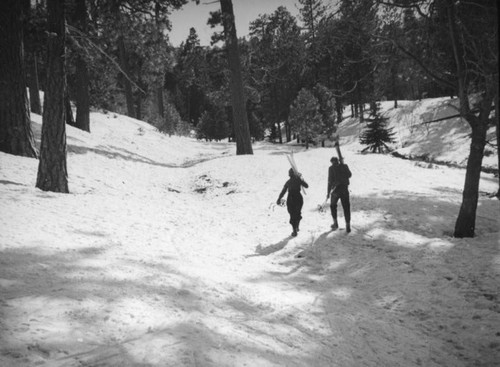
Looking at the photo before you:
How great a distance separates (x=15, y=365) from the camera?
2248 millimetres

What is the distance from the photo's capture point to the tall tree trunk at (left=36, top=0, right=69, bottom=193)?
7527 millimetres

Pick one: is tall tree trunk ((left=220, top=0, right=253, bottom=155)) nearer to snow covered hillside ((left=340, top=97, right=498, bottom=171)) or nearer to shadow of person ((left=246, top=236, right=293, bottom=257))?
shadow of person ((left=246, top=236, right=293, bottom=257))

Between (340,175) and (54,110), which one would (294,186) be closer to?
(340,175)

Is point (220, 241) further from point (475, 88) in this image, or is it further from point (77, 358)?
point (475, 88)

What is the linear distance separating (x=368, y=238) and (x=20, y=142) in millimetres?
10043

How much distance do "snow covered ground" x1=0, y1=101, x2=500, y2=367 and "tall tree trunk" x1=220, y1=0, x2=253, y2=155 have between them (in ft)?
22.6

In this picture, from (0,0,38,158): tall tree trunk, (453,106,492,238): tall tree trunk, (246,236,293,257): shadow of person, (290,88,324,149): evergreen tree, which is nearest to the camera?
(246,236,293,257): shadow of person

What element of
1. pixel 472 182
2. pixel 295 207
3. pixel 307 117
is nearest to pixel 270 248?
pixel 295 207

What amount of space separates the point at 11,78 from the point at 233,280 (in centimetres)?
875

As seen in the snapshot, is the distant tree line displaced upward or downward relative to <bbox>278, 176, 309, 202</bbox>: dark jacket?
upward

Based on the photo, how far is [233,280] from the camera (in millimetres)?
4898

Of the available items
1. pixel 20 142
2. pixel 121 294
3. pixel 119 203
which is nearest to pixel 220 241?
pixel 119 203

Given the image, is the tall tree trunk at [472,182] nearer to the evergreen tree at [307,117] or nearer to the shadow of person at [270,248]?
the shadow of person at [270,248]

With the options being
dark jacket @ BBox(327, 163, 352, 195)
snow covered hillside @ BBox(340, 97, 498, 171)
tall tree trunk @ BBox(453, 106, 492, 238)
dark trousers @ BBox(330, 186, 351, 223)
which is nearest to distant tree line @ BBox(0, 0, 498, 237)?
tall tree trunk @ BBox(453, 106, 492, 238)
